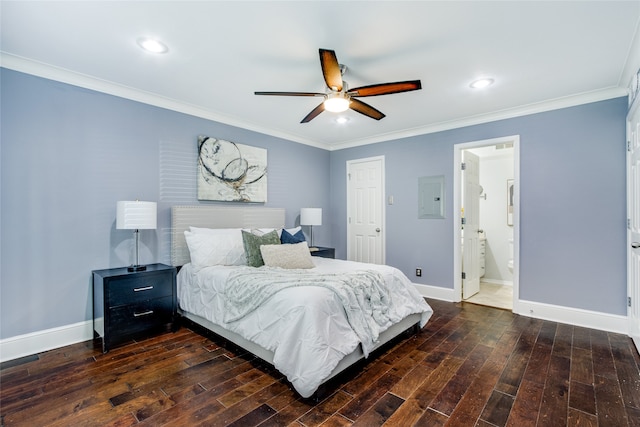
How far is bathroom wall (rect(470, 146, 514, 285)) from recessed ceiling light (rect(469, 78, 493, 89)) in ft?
8.26

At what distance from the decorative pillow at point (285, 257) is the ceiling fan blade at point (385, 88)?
1676 mm

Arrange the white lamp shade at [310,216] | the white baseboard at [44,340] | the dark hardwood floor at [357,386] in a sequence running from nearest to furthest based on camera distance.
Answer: the dark hardwood floor at [357,386]
the white baseboard at [44,340]
the white lamp shade at [310,216]

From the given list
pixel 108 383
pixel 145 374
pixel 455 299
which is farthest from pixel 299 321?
pixel 455 299

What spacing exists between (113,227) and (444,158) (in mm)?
4157

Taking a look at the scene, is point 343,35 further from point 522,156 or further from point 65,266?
point 65,266

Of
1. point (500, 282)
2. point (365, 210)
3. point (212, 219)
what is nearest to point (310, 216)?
point (365, 210)

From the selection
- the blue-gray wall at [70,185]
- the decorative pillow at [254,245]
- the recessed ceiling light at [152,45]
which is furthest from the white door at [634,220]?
the blue-gray wall at [70,185]

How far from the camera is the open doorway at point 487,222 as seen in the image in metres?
4.02

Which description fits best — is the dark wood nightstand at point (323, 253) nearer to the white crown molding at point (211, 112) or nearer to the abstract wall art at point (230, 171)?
the abstract wall art at point (230, 171)

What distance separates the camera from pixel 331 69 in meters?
2.21

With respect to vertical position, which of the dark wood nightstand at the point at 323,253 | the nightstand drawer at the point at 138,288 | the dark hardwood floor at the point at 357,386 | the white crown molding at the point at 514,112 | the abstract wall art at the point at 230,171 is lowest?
the dark hardwood floor at the point at 357,386

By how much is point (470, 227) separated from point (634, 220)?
1824mm

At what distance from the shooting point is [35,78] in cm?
267

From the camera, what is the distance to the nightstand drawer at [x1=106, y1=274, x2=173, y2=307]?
2.73m
